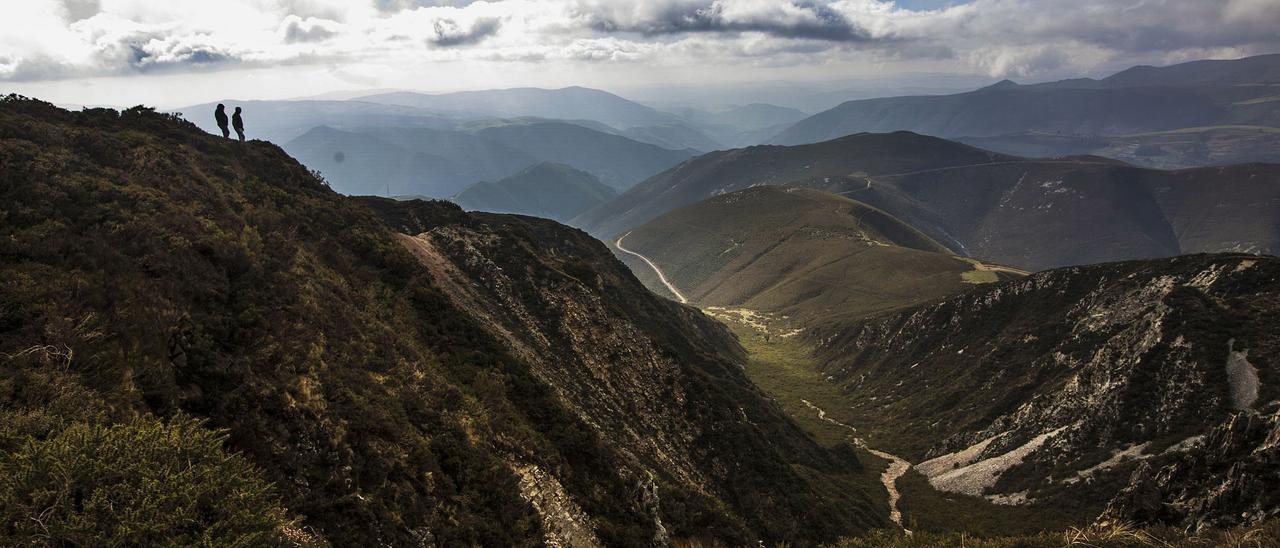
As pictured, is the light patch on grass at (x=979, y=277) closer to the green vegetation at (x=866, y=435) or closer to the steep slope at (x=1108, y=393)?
the green vegetation at (x=866, y=435)

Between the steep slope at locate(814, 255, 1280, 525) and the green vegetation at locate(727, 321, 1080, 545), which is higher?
the steep slope at locate(814, 255, 1280, 525)

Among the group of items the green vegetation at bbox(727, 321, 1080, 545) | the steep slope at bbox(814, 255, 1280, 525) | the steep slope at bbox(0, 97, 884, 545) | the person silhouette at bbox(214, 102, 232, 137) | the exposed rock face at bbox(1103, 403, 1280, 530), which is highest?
the person silhouette at bbox(214, 102, 232, 137)

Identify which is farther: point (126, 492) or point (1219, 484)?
point (1219, 484)

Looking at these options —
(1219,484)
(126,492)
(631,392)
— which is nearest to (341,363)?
(126,492)

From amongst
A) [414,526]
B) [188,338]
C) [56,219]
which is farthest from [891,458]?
[56,219]

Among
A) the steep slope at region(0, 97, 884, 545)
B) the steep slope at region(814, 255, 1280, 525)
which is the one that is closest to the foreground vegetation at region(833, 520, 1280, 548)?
the steep slope at region(814, 255, 1280, 525)

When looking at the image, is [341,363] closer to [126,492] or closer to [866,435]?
[126,492]

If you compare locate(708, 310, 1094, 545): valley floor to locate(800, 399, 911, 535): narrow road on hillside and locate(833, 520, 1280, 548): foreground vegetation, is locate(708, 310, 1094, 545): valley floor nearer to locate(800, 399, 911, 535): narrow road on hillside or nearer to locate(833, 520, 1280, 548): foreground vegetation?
locate(800, 399, 911, 535): narrow road on hillside
